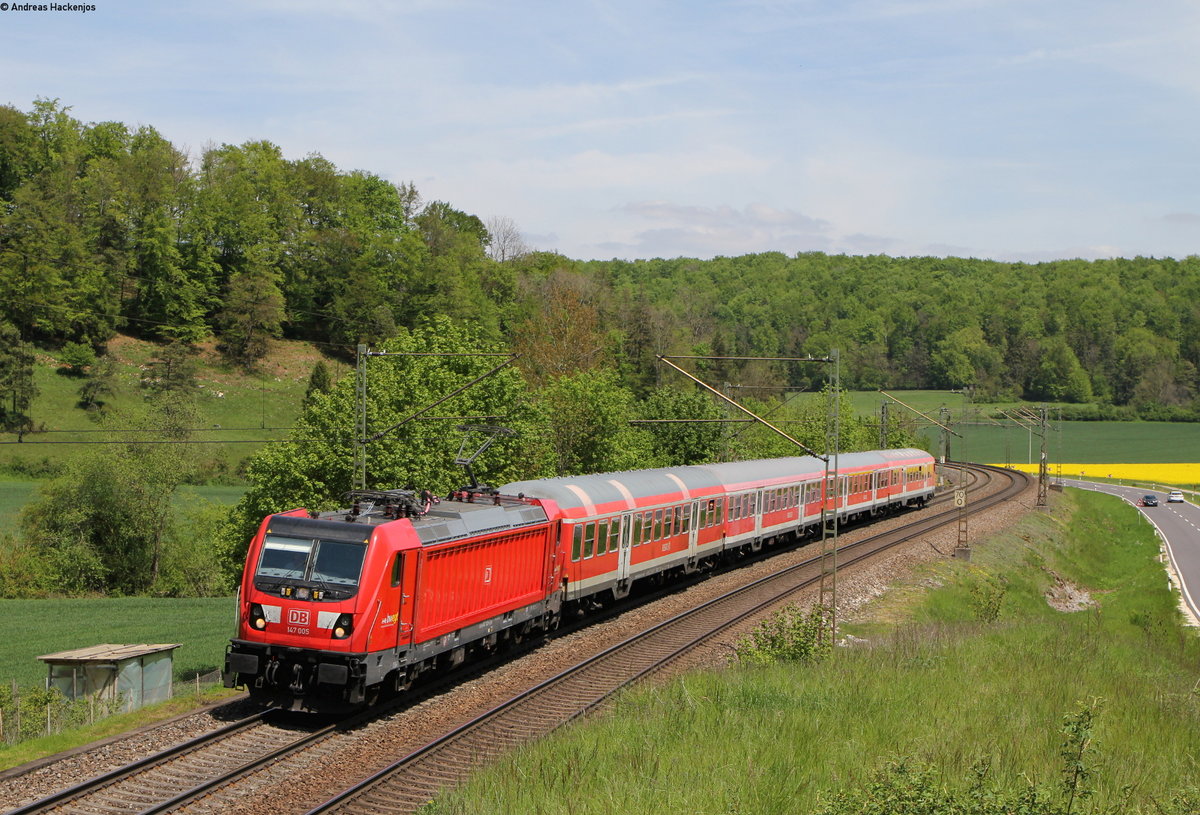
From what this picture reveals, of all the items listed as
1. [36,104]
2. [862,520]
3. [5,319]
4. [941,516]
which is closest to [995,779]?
[862,520]

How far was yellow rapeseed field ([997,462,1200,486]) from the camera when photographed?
388 ft

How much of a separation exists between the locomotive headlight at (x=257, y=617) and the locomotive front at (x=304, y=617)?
16 mm

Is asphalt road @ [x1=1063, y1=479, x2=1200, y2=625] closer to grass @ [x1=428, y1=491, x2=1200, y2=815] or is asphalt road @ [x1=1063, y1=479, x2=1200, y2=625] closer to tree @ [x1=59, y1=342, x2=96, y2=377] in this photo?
grass @ [x1=428, y1=491, x2=1200, y2=815]

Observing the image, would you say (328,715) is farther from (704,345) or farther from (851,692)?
(704,345)

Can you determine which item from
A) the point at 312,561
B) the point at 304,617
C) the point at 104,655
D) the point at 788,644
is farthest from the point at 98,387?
the point at 304,617

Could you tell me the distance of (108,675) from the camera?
64.7 ft

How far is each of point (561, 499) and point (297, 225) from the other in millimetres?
102139

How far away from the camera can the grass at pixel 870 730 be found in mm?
12773

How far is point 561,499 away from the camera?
2597 cm

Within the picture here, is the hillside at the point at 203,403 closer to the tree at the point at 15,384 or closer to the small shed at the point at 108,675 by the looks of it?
the tree at the point at 15,384

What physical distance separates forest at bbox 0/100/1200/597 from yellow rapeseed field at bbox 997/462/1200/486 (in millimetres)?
27659

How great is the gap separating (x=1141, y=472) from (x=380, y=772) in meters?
126

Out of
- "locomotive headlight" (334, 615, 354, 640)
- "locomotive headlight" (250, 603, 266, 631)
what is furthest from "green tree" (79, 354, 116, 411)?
"locomotive headlight" (334, 615, 354, 640)

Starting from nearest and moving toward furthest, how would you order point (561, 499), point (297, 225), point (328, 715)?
point (328, 715)
point (561, 499)
point (297, 225)
